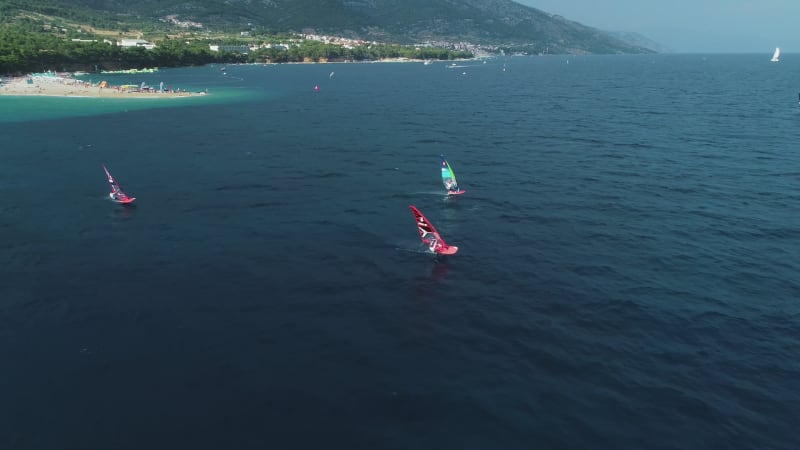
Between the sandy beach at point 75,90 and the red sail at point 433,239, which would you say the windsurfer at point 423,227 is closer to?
the red sail at point 433,239

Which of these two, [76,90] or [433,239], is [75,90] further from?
[433,239]

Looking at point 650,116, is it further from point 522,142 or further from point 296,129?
point 296,129

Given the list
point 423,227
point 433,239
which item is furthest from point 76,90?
point 433,239

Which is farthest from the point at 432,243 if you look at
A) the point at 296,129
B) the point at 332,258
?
the point at 296,129

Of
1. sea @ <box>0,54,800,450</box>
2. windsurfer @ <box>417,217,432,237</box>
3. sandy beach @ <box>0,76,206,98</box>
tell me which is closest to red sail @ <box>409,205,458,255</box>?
windsurfer @ <box>417,217,432,237</box>

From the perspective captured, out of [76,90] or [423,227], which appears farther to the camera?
[76,90]

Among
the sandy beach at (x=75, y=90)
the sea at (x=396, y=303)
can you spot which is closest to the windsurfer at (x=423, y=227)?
the sea at (x=396, y=303)

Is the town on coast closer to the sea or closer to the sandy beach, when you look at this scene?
the sandy beach

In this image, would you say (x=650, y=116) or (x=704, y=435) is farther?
(x=650, y=116)
